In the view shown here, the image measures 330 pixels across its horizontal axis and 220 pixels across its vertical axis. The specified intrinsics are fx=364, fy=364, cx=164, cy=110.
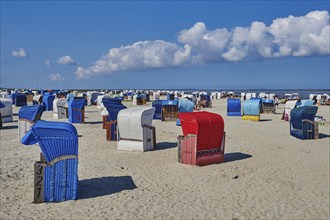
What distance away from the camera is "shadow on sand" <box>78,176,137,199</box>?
9.60 metres

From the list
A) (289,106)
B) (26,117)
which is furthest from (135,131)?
(289,106)

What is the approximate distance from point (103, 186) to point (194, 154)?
3.79m

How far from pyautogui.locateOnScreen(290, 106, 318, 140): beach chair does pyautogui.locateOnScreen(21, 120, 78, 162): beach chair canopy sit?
14154 mm

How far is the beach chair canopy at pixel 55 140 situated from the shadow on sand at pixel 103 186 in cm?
133

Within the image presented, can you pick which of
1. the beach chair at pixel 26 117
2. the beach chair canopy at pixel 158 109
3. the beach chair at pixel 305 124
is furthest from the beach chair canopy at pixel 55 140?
the beach chair canopy at pixel 158 109

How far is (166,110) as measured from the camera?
27969mm

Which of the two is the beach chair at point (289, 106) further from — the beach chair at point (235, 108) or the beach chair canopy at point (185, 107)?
the beach chair canopy at point (185, 107)

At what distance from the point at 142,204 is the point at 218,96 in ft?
236

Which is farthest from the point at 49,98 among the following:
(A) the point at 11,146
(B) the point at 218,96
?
(B) the point at 218,96

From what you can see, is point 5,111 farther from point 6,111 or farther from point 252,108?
point 252,108

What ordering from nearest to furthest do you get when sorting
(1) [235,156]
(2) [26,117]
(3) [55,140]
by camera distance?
1. (3) [55,140]
2. (1) [235,156]
3. (2) [26,117]

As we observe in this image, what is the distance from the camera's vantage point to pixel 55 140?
8820mm

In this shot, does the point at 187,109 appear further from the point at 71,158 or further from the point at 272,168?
the point at 71,158

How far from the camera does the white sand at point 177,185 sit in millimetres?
8508
